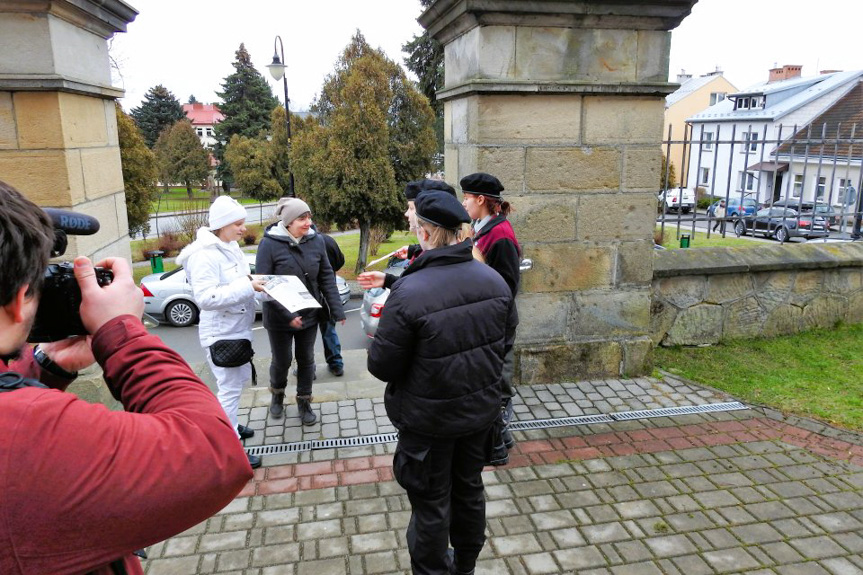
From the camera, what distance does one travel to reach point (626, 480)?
3.84 m

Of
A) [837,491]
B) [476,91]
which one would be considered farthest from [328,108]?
[837,491]

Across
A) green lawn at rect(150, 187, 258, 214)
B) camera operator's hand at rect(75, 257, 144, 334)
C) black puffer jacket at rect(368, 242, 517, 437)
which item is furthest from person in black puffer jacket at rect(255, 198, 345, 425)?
green lawn at rect(150, 187, 258, 214)

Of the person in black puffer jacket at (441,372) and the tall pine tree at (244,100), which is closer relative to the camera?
the person in black puffer jacket at (441,372)

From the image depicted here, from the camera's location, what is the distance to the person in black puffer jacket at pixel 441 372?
2.58 metres

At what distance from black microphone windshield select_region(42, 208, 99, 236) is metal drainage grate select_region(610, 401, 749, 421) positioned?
418 centimetres

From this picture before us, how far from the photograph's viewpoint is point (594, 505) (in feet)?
11.7

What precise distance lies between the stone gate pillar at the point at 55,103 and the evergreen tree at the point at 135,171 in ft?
39.5

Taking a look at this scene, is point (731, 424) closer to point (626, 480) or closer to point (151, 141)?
point (626, 480)

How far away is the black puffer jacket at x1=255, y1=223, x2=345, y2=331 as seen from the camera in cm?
441

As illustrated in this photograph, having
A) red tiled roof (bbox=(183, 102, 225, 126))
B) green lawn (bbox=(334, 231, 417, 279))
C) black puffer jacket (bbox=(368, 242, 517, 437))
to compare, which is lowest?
green lawn (bbox=(334, 231, 417, 279))

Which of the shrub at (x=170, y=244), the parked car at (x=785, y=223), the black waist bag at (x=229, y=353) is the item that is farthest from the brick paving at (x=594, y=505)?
the shrub at (x=170, y=244)

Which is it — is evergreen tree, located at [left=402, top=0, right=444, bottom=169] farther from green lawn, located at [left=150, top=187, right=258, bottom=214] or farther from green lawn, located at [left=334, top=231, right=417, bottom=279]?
green lawn, located at [left=150, top=187, right=258, bottom=214]

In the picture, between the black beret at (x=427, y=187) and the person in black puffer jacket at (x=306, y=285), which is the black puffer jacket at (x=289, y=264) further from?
the black beret at (x=427, y=187)

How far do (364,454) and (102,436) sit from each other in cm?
330
